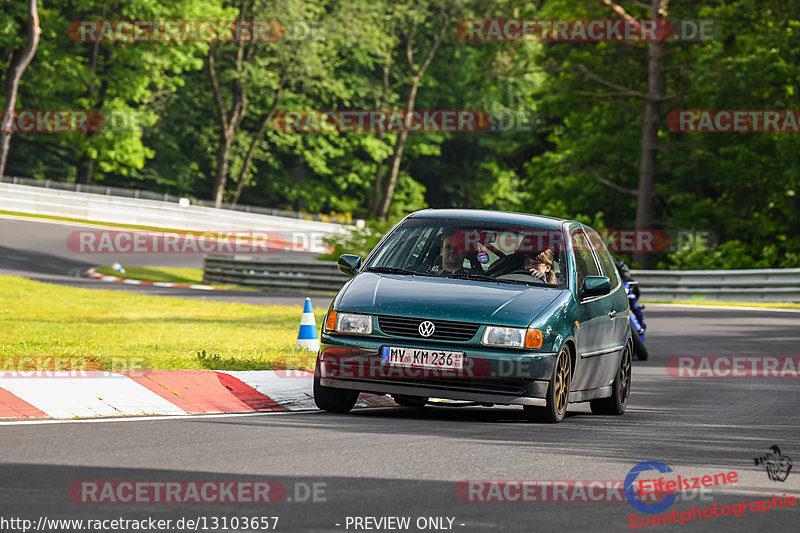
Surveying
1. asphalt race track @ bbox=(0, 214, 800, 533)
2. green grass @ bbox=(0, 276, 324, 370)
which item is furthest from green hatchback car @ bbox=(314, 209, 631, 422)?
green grass @ bbox=(0, 276, 324, 370)

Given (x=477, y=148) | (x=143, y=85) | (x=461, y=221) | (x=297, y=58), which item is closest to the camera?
(x=461, y=221)

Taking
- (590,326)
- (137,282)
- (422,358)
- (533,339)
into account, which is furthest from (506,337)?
(137,282)

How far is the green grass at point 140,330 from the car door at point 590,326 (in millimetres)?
3295

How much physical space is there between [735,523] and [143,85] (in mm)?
60662

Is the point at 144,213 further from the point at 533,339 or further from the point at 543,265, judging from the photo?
the point at 533,339

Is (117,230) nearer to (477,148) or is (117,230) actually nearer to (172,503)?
(477,148)

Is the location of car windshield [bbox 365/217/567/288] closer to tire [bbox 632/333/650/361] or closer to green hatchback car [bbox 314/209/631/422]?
green hatchback car [bbox 314/209/631/422]

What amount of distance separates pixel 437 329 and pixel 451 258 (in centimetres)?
124

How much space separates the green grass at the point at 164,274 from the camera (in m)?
38.2

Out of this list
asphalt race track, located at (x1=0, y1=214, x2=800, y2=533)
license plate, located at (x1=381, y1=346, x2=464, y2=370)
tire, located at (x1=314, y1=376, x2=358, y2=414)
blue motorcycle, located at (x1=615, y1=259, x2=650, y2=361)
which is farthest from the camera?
blue motorcycle, located at (x1=615, y1=259, x2=650, y2=361)

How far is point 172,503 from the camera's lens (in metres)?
6.20

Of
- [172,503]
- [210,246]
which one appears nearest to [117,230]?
[210,246]

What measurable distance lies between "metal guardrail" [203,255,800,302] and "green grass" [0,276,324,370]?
7.83 metres

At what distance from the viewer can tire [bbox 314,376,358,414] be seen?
10.3 meters
